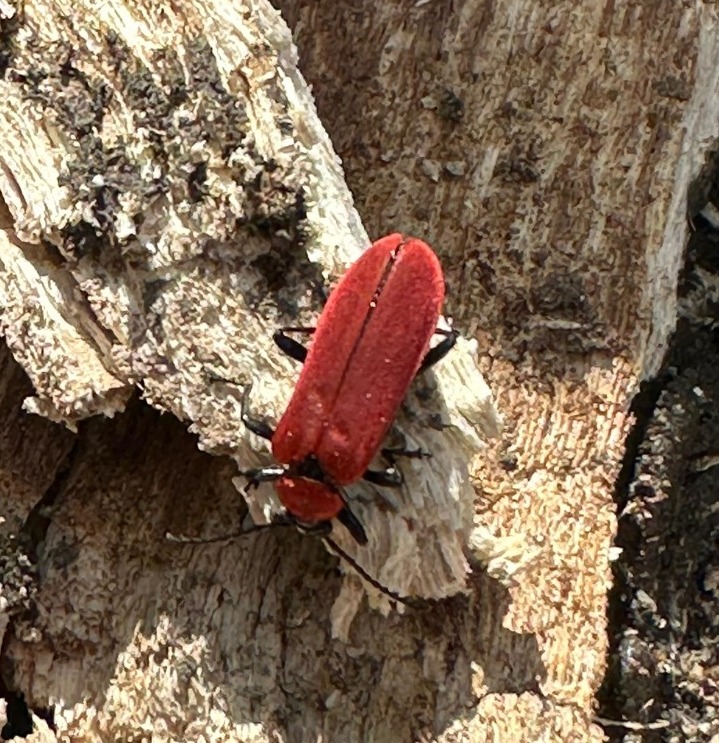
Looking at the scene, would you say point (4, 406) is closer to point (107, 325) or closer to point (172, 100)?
point (107, 325)

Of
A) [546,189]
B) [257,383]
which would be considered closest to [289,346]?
[257,383]

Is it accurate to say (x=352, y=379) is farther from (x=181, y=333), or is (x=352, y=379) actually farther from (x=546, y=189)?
(x=546, y=189)

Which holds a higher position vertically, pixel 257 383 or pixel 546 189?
pixel 546 189

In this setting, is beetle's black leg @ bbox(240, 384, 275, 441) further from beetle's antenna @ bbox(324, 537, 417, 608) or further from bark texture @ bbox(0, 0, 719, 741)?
beetle's antenna @ bbox(324, 537, 417, 608)

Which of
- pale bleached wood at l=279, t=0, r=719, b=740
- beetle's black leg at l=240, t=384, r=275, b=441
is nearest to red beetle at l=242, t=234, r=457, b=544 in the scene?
beetle's black leg at l=240, t=384, r=275, b=441

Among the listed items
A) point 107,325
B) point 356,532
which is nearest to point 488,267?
point 356,532

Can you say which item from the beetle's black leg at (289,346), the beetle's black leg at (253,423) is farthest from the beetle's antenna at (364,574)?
the beetle's black leg at (289,346)

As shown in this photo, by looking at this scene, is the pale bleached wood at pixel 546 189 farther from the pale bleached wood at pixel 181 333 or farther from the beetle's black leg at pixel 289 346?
the beetle's black leg at pixel 289 346
